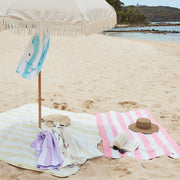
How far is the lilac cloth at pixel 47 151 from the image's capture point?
237 cm

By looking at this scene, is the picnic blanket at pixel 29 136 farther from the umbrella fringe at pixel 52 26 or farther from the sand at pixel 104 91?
the umbrella fringe at pixel 52 26

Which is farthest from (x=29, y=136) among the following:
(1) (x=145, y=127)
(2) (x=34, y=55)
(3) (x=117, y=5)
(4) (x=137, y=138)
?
(3) (x=117, y=5)

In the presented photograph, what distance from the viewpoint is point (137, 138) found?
9.86 ft

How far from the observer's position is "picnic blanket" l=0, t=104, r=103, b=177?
243 cm

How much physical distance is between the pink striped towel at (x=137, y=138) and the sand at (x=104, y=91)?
0.40ft

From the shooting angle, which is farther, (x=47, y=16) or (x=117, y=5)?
(x=117, y=5)

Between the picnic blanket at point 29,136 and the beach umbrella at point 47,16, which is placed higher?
the beach umbrella at point 47,16

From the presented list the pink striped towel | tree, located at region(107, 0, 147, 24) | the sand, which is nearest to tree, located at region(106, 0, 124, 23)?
tree, located at region(107, 0, 147, 24)

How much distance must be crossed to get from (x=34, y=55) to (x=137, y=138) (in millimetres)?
1727

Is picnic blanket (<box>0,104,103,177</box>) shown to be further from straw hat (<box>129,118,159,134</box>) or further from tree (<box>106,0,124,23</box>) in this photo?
tree (<box>106,0,124,23</box>)

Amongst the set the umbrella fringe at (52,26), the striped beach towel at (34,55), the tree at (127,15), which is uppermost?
the tree at (127,15)

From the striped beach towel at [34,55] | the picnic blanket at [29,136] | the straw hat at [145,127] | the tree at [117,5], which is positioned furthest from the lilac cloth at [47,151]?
the tree at [117,5]

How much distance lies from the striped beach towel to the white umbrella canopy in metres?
0.39

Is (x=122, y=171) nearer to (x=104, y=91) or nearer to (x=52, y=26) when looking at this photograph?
(x=52, y=26)
